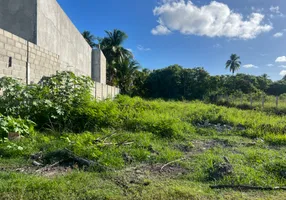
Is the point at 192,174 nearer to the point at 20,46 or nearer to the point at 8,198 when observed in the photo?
the point at 8,198

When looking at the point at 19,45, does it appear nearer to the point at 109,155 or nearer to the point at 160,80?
the point at 109,155

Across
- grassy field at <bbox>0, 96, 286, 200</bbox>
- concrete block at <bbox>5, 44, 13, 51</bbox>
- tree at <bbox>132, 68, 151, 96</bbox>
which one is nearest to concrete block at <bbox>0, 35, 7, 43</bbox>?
concrete block at <bbox>5, 44, 13, 51</bbox>

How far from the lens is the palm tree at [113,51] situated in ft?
71.1

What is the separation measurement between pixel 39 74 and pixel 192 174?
15.4 ft

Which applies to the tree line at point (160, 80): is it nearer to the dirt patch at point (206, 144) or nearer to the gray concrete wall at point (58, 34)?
the gray concrete wall at point (58, 34)

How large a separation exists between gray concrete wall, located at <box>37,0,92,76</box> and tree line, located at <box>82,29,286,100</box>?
12.0m

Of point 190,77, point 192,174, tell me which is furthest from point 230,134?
point 190,77

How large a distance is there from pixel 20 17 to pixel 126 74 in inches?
663

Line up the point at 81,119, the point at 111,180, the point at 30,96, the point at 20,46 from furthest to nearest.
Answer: the point at 81,119, the point at 20,46, the point at 30,96, the point at 111,180

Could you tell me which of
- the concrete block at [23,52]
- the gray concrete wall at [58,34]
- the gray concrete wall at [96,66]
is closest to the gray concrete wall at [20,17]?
the gray concrete wall at [58,34]

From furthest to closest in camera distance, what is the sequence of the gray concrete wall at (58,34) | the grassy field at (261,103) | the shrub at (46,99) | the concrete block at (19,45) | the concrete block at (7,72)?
the grassy field at (261,103), the gray concrete wall at (58,34), the concrete block at (19,45), the concrete block at (7,72), the shrub at (46,99)

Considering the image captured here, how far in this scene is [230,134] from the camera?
5488 millimetres

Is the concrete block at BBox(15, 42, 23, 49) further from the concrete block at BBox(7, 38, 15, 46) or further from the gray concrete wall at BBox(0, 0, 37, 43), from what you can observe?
the gray concrete wall at BBox(0, 0, 37, 43)

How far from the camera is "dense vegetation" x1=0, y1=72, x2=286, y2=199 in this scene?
2.20 metres
